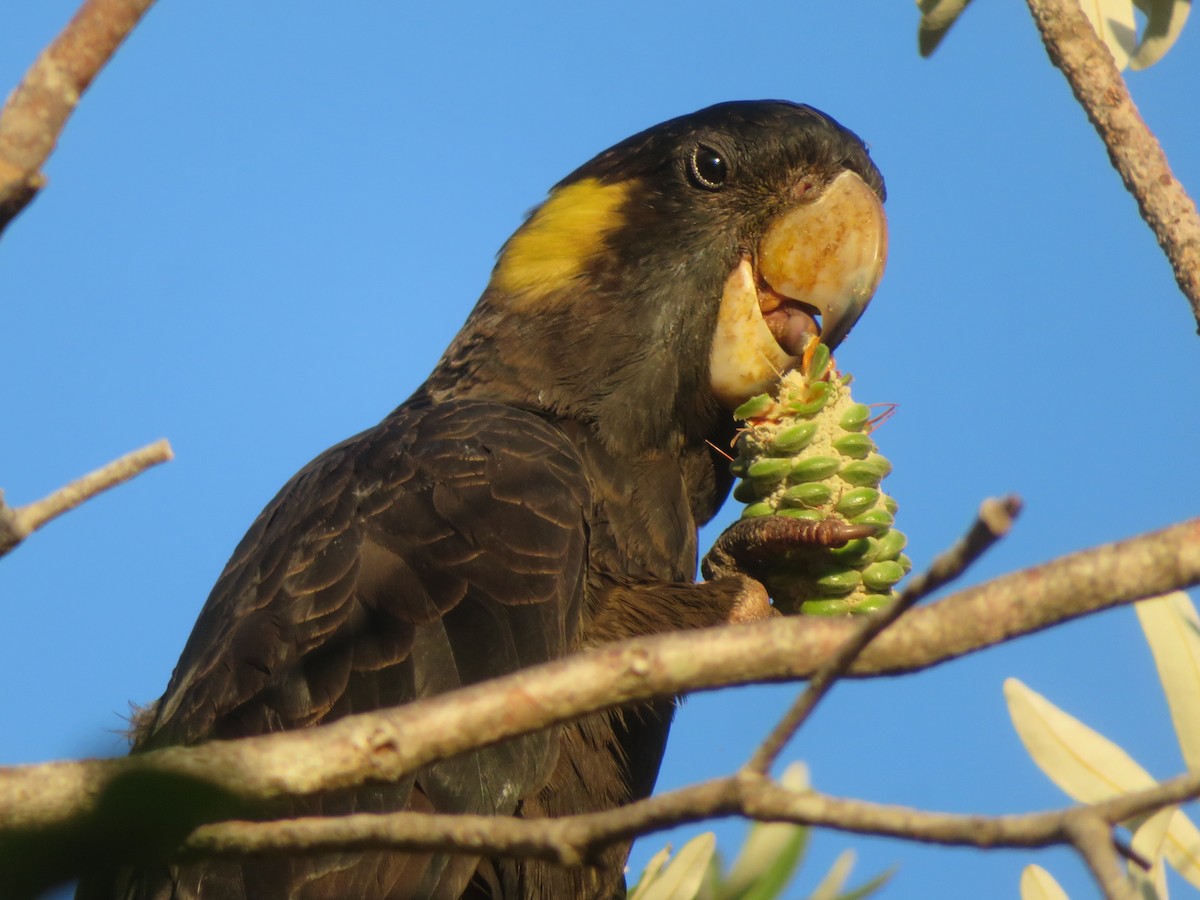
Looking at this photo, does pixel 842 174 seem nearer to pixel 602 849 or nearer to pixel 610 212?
pixel 610 212

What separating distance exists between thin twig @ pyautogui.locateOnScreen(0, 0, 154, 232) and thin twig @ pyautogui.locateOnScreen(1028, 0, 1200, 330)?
5.51 ft

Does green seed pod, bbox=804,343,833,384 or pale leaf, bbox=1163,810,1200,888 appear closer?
pale leaf, bbox=1163,810,1200,888

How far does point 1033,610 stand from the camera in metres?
1.12

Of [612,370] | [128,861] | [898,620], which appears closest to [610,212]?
[612,370]

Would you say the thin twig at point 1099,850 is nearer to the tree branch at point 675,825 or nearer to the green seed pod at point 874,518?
the tree branch at point 675,825

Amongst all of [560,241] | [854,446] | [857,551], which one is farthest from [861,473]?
[560,241]

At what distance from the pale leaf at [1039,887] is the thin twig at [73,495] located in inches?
55.6

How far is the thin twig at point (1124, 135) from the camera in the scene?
2.23 m

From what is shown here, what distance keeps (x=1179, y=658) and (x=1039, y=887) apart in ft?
1.32

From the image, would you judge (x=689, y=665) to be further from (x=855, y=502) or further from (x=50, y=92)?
(x=855, y=502)

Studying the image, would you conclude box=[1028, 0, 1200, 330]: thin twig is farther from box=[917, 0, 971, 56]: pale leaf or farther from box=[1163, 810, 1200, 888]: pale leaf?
box=[1163, 810, 1200, 888]: pale leaf

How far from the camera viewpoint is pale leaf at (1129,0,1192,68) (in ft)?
9.59

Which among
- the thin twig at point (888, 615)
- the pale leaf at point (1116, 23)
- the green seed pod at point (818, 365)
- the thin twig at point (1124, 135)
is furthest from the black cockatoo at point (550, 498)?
the thin twig at point (888, 615)

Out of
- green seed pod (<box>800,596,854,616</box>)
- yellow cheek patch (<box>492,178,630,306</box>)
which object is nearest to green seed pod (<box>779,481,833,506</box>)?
green seed pod (<box>800,596,854,616</box>)
